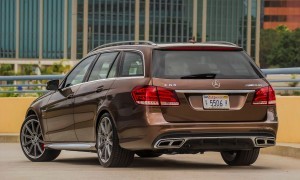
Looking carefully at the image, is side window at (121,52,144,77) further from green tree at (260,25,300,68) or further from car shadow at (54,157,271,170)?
green tree at (260,25,300,68)

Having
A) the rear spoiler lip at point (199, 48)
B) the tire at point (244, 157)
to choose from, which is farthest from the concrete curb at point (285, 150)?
the rear spoiler lip at point (199, 48)

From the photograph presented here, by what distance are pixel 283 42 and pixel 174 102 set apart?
14416 cm

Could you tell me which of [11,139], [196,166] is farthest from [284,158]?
[11,139]

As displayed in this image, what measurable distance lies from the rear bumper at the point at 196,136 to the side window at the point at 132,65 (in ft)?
2.43

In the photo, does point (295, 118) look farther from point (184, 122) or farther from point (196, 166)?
Result: point (184, 122)

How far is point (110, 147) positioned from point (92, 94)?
0.86m

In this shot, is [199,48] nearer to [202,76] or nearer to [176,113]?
[202,76]

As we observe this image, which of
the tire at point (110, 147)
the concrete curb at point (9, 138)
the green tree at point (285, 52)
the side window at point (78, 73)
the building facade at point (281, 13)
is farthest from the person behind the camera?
the building facade at point (281, 13)

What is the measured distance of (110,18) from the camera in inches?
4970

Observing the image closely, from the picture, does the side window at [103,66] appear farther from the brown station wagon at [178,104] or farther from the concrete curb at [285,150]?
the concrete curb at [285,150]

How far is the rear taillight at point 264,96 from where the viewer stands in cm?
1144

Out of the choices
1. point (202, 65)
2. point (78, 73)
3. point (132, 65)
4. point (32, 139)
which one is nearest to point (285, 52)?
point (32, 139)

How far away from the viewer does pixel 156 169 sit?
38.2 ft

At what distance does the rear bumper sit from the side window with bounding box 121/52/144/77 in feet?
2.43
